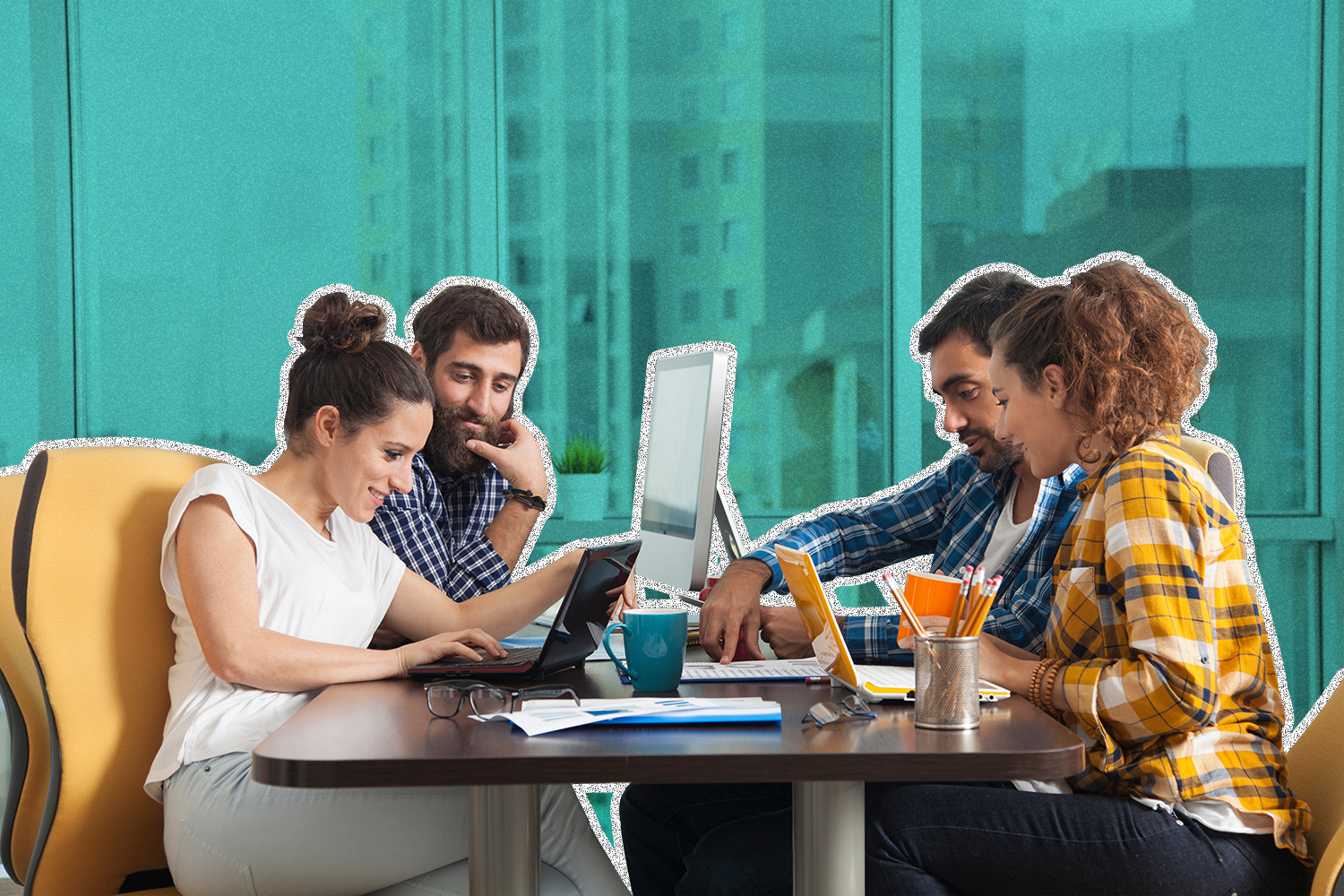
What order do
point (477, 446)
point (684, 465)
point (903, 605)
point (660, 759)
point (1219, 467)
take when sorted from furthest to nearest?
point (477, 446)
point (684, 465)
point (1219, 467)
point (903, 605)
point (660, 759)

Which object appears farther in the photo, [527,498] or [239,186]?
[239,186]

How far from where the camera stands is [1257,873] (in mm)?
1193

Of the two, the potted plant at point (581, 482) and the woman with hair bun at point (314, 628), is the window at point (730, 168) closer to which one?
the potted plant at point (581, 482)

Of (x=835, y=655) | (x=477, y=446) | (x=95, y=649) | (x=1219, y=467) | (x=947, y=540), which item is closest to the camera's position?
(x=835, y=655)

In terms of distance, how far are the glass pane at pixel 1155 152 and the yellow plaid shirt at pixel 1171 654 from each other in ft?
7.84

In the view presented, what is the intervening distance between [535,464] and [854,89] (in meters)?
2.01

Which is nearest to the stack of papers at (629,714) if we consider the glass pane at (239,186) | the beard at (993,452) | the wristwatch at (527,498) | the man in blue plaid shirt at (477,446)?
the beard at (993,452)

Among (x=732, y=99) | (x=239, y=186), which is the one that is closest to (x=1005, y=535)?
(x=732, y=99)

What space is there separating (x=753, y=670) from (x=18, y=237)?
3178mm

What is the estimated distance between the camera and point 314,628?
151 centimetres

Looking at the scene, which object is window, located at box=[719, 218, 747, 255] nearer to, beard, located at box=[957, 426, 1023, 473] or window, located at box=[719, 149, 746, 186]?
window, located at box=[719, 149, 746, 186]

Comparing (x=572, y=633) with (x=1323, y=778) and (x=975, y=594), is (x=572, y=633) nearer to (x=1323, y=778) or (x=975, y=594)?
(x=975, y=594)

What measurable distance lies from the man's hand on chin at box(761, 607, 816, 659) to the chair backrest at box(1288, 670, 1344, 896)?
2.37 feet

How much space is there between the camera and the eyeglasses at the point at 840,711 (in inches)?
43.3
